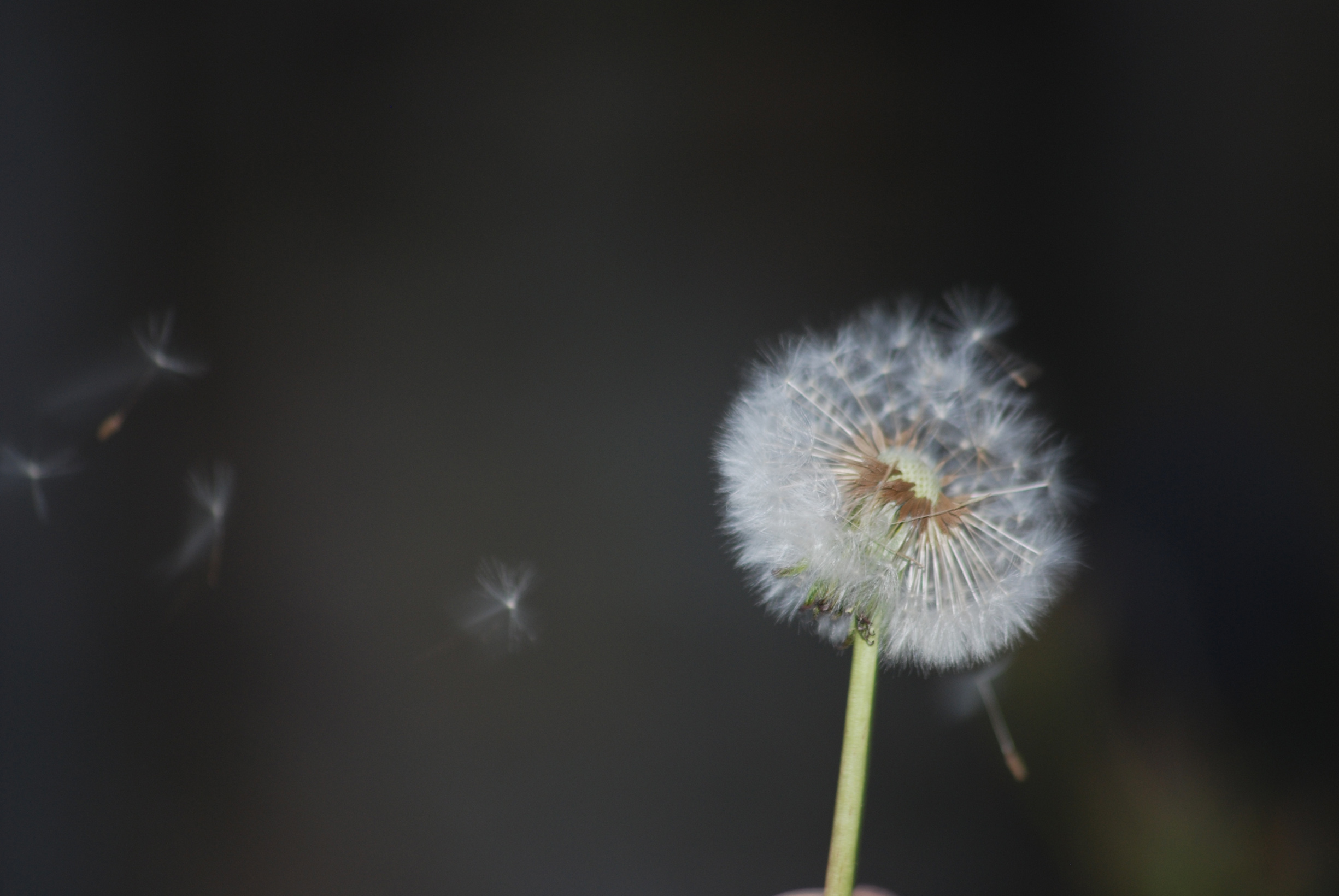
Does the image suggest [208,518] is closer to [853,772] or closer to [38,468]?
[38,468]

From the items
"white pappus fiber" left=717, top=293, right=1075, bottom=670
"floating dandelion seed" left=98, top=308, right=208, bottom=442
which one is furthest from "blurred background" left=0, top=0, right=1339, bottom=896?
"white pappus fiber" left=717, top=293, right=1075, bottom=670

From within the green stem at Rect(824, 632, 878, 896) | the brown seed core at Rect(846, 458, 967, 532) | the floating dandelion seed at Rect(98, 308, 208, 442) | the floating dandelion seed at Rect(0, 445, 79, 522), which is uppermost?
the floating dandelion seed at Rect(98, 308, 208, 442)

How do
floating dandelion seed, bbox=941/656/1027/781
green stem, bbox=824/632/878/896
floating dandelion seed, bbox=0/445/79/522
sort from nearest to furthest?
green stem, bbox=824/632/878/896, floating dandelion seed, bbox=0/445/79/522, floating dandelion seed, bbox=941/656/1027/781

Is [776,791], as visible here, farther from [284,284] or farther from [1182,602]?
[284,284]

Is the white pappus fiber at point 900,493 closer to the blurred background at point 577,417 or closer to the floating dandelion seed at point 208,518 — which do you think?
the blurred background at point 577,417

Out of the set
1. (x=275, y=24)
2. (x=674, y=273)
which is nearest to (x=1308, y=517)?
(x=674, y=273)

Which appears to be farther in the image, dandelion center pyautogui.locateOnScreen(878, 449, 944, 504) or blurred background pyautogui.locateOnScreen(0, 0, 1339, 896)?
blurred background pyautogui.locateOnScreen(0, 0, 1339, 896)

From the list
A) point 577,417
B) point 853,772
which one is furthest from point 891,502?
point 577,417

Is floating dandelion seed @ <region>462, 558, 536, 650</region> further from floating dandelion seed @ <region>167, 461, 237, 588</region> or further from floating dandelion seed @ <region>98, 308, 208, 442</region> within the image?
floating dandelion seed @ <region>98, 308, 208, 442</region>
